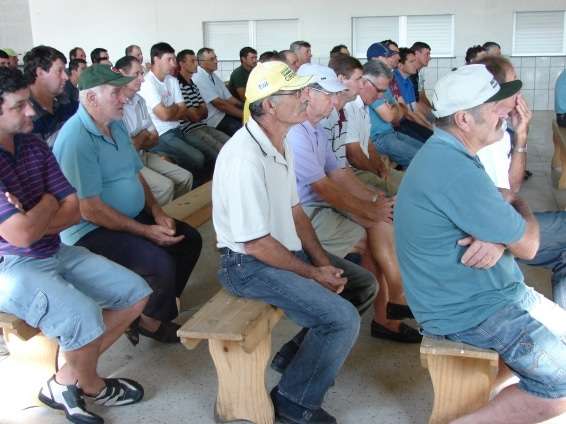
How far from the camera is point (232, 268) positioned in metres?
2.53

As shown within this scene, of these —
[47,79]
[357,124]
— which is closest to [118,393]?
[357,124]

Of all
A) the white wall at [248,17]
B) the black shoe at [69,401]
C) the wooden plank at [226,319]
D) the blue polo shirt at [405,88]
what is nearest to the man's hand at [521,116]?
the wooden plank at [226,319]

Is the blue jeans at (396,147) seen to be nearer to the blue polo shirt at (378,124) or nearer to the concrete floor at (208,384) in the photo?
the blue polo shirt at (378,124)

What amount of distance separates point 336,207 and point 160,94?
281 cm

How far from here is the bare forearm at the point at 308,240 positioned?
278 cm

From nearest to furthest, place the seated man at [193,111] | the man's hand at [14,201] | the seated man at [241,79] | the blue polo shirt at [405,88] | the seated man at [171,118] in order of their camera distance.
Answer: the man's hand at [14,201] < the seated man at [171,118] < the seated man at [193,111] < the blue polo shirt at [405,88] < the seated man at [241,79]

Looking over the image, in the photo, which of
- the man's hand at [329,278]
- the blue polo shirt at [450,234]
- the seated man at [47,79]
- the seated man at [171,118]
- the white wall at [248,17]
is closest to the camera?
the blue polo shirt at [450,234]

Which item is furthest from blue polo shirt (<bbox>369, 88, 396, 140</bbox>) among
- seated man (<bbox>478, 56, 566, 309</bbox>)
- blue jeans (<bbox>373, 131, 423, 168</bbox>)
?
seated man (<bbox>478, 56, 566, 309</bbox>)

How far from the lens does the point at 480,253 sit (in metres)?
1.98

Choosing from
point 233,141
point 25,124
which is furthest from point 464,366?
point 25,124

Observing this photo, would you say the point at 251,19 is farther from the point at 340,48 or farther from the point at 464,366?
the point at 464,366

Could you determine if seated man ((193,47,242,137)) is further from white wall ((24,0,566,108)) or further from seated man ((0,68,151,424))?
white wall ((24,0,566,108))

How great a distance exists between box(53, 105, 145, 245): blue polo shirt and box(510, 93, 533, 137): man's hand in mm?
1860

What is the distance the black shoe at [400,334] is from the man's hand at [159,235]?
1074 mm
